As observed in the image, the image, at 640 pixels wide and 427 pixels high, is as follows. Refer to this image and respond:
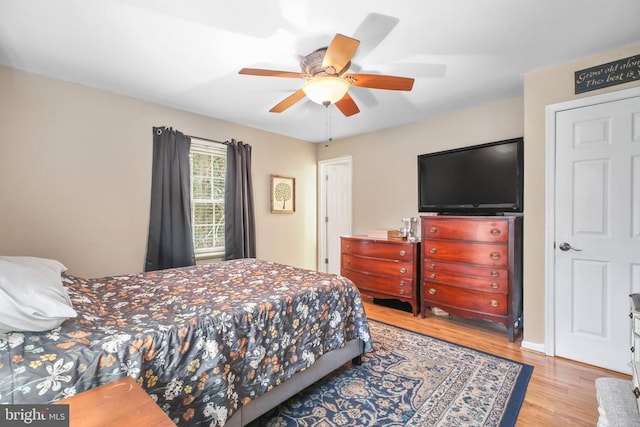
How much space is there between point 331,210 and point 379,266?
157 cm

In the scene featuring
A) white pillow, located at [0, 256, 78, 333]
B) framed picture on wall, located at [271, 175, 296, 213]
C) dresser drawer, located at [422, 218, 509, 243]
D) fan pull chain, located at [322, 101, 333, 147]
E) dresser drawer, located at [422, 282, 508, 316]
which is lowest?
dresser drawer, located at [422, 282, 508, 316]

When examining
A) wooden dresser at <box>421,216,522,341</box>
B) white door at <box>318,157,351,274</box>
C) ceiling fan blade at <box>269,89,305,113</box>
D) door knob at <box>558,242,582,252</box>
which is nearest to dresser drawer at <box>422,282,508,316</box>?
wooden dresser at <box>421,216,522,341</box>

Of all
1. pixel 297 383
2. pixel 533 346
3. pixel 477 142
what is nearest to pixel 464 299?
pixel 533 346

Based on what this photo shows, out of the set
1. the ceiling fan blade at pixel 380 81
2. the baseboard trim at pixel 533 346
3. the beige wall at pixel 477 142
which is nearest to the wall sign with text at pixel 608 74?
the beige wall at pixel 477 142

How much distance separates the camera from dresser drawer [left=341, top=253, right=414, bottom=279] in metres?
Result: 3.44

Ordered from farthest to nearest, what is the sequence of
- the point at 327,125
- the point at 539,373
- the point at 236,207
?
the point at 327,125, the point at 236,207, the point at 539,373

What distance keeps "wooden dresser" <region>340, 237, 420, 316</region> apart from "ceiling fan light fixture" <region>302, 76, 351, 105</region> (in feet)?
6.58

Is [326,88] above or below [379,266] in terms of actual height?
above

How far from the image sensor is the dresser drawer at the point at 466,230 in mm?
2803

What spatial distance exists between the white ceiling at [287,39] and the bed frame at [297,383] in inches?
85.2

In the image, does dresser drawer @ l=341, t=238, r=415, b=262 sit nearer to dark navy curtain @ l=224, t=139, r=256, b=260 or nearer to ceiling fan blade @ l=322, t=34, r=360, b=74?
dark navy curtain @ l=224, t=139, r=256, b=260

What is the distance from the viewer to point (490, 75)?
2.57m

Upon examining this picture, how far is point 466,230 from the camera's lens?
300 centimetres

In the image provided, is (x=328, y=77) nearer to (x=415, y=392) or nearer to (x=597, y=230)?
(x=415, y=392)
